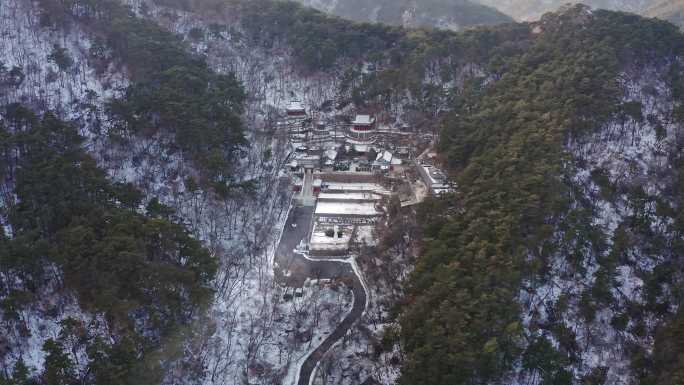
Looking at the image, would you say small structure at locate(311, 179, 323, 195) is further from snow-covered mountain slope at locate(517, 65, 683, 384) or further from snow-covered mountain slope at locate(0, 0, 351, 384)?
snow-covered mountain slope at locate(517, 65, 683, 384)

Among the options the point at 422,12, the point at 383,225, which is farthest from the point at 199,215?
the point at 422,12

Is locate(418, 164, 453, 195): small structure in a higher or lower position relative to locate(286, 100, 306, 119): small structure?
lower

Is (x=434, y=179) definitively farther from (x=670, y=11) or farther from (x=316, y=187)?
(x=670, y=11)

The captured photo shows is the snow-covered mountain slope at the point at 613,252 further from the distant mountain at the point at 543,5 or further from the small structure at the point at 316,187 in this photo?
the distant mountain at the point at 543,5

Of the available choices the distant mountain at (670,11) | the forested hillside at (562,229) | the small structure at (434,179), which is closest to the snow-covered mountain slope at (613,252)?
the forested hillside at (562,229)

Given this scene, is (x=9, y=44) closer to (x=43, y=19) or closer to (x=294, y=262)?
(x=43, y=19)

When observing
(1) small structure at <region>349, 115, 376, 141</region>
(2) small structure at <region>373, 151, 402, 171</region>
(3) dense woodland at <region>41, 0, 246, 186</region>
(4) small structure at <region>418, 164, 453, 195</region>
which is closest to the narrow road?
(3) dense woodland at <region>41, 0, 246, 186</region>
